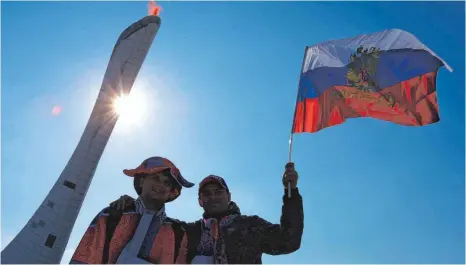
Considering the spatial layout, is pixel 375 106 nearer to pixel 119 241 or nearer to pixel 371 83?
pixel 371 83

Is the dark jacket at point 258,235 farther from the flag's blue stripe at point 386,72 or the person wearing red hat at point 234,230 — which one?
the flag's blue stripe at point 386,72

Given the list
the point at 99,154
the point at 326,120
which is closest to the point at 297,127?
the point at 326,120

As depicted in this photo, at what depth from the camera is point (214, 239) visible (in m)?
6.39

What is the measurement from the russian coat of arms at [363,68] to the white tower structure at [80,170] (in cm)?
2091

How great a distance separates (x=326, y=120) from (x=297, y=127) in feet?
1.91

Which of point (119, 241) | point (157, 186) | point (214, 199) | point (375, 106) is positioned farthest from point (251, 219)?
point (375, 106)

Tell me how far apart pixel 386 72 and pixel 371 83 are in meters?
0.36

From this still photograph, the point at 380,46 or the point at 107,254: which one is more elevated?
the point at 380,46

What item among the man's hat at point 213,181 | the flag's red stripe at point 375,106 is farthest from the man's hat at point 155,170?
the flag's red stripe at point 375,106

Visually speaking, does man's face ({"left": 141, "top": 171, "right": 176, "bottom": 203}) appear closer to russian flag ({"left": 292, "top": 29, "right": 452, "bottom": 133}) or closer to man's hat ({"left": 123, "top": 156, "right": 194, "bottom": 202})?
man's hat ({"left": 123, "top": 156, "right": 194, "bottom": 202})

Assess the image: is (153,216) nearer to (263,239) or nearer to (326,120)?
(263,239)

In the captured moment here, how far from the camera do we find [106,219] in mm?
6281

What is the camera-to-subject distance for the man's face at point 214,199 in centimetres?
674

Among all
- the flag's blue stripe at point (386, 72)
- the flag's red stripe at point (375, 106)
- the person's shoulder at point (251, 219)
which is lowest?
the person's shoulder at point (251, 219)
